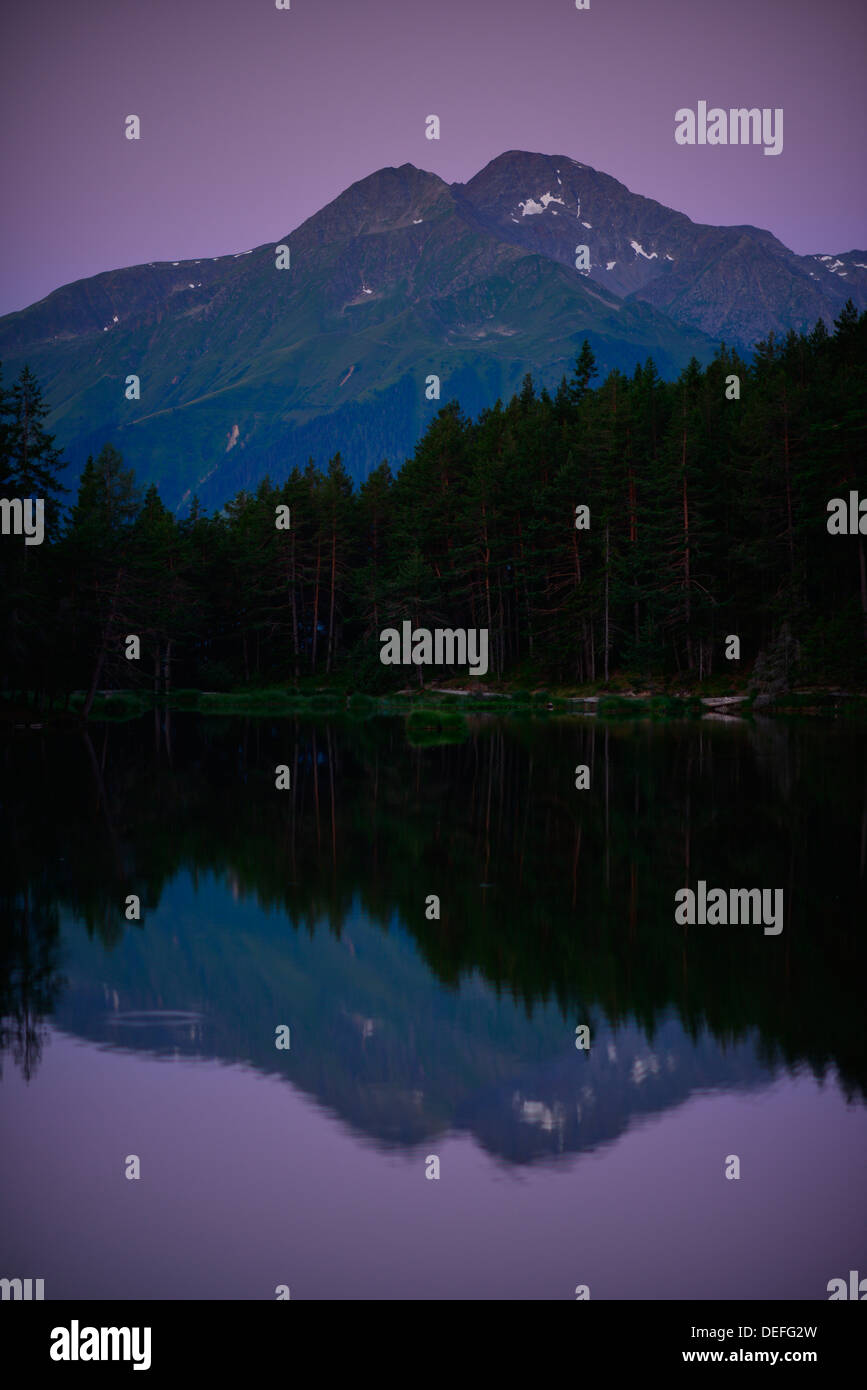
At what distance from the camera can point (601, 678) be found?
82312mm

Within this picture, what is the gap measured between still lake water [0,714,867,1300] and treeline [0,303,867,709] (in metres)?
40.1

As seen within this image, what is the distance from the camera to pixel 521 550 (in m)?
89.4

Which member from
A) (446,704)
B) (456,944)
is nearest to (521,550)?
(446,704)

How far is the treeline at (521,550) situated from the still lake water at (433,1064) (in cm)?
4008

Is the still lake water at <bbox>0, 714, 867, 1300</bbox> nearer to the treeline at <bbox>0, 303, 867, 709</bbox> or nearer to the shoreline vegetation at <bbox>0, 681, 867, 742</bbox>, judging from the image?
the shoreline vegetation at <bbox>0, 681, 867, 742</bbox>

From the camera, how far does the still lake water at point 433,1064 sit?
7898mm

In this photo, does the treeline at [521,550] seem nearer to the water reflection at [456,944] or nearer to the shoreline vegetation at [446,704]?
the shoreline vegetation at [446,704]

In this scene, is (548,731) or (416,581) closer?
(548,731)

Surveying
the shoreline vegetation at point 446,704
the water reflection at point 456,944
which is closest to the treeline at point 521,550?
the shoreline vegetation at point 446,704

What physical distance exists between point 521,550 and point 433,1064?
80039mm
